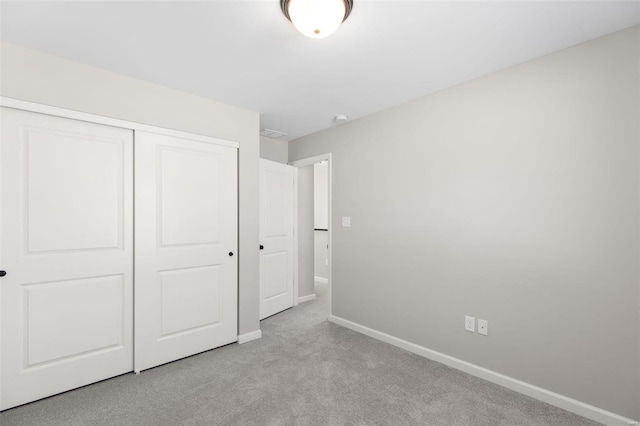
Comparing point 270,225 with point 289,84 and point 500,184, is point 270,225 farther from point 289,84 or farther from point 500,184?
point 500,184

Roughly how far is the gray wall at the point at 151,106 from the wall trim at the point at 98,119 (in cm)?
3

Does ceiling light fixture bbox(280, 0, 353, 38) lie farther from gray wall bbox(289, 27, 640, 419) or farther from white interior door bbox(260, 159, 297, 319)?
white interior door bbox(260, 159, 297, 319)

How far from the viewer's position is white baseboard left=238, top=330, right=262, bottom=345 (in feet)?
10.1

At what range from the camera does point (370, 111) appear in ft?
10.6

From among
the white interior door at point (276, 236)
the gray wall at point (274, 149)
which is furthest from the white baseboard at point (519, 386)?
the gray wall at point (274, 149)

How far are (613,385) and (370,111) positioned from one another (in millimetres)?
2855

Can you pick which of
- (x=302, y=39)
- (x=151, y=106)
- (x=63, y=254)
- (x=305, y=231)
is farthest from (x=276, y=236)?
(x=302, y=39)

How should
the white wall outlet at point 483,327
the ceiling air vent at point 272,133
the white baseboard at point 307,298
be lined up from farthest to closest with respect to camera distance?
the white baseboard at point 307,298, the ceiling air vent at point 272,133, the white wall outlet at point 483,327

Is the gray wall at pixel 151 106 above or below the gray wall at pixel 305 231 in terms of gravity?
above

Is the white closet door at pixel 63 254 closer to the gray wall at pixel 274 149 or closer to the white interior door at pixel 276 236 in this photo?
the white interior door at pixel 276 236

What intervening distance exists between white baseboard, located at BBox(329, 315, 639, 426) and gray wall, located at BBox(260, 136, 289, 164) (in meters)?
2.63

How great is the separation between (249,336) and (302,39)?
2.76 m

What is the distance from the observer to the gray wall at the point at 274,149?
4.14 m

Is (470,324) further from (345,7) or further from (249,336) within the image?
(345,7)
